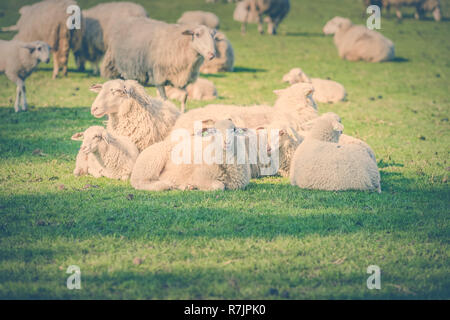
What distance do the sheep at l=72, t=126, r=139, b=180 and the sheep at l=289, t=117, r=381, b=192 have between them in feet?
6.89

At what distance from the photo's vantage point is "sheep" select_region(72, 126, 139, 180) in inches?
263

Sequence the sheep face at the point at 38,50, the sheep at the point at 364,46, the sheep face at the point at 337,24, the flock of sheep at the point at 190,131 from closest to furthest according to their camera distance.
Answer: the flock of sheep at the point at 190,131 < the sheep face at the point at 38,50 < the sheep at the point at 364,46 < the sheep face at the point at 337,24

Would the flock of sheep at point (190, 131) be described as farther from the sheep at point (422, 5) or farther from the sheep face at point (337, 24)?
the sheep at point (422, 5)

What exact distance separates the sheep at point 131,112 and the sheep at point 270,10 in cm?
1817

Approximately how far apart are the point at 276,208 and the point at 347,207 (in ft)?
2.50

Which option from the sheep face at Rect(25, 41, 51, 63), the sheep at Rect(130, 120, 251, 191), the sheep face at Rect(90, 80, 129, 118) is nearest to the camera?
the sheep at Rect(130, 120, 251, 191)

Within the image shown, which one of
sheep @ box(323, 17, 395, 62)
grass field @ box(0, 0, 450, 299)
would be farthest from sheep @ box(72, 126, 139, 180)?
sheep @ box(323, 17, 395, 62)

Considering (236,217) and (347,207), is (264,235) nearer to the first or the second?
(236,217)

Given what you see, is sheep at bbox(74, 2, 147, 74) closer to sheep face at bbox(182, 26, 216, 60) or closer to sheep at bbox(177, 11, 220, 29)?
sheep face at bbox(182, 26, 216, 60)

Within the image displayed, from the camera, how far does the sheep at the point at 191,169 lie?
20.4 ft

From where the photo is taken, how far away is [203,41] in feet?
35.0

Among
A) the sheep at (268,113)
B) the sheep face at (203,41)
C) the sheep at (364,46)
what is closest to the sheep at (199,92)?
the sheep face at (203,41)
